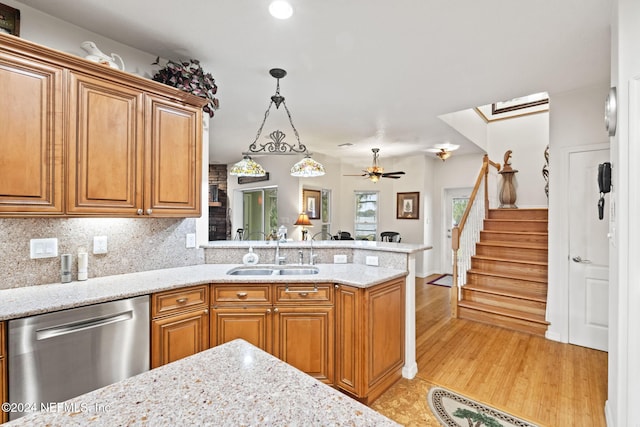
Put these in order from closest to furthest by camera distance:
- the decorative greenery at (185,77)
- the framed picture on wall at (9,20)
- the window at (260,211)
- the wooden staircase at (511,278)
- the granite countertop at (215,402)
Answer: the granite countertop at (215,402) → the framed picture on wall at (9,20) → the decorative greenery at (185,77) → the wooden staircase at (511,278) → the window at (260,211)

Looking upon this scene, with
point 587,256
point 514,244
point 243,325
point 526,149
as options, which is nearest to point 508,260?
point 514,244

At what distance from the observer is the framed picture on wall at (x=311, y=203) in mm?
6766

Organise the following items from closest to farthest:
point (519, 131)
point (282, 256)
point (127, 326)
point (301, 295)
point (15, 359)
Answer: point (15, 359) → point (127, 326) → point (301, 295) → point (282, 256) → point (519, 131)

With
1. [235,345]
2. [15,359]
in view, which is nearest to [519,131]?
[235,345]

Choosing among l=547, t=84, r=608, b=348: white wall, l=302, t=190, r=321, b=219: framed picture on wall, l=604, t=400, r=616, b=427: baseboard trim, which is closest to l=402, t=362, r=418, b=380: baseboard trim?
l=604, t=400, r=616, b=427: baseboard trim

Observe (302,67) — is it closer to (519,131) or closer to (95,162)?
(95,162)

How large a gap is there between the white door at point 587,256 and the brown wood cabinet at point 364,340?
2.23 metres

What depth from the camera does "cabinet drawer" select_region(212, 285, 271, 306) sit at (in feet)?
7.43

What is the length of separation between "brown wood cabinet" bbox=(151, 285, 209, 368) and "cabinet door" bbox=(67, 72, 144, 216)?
0.67 metres

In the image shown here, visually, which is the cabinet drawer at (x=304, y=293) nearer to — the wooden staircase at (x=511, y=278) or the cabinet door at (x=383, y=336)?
the cabinet door at (x=383, y=336)

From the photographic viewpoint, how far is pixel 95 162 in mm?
1975

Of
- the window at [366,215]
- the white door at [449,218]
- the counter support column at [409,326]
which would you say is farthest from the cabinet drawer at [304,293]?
the window at [366,215]

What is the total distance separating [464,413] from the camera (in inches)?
84.9

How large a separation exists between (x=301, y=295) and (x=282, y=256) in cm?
69
